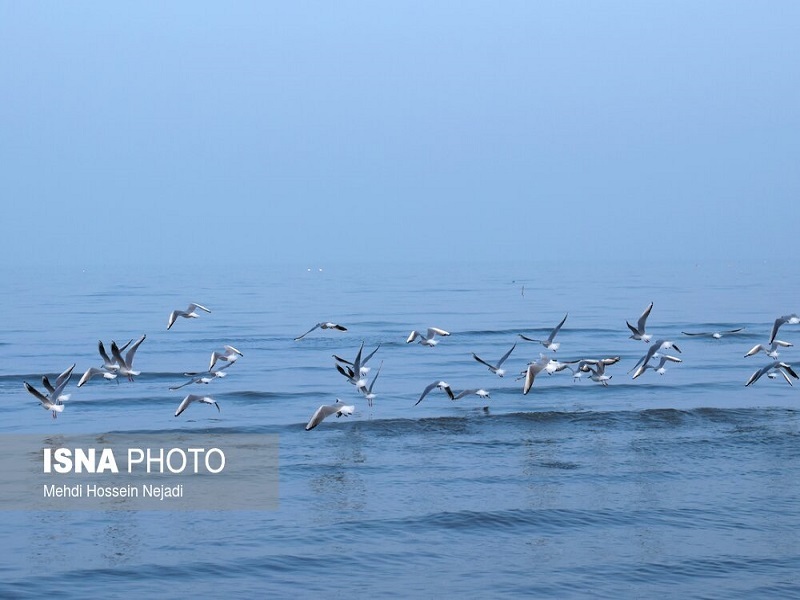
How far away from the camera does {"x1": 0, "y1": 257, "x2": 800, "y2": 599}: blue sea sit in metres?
13.2

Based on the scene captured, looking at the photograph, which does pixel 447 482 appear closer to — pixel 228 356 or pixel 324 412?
pixel 324 412

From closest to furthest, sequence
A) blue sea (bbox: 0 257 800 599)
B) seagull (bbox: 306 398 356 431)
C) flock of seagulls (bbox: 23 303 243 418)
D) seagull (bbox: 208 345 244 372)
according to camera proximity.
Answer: blue sea (bbox: 0 257 800 599)
seagull (bbox: 306 398 356 431)
flock of seagulls (bbox: 23 303 243 418)
seagull (bbox: 208 345 244 372)

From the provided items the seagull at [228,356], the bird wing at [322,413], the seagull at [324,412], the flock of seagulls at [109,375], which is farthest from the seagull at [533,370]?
the seagull at [228,356]

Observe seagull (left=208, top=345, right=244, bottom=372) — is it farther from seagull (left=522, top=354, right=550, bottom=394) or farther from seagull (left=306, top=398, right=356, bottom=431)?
seagull (left=522, top=354, right=550, bottom=394)

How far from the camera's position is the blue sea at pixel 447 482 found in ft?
43.4

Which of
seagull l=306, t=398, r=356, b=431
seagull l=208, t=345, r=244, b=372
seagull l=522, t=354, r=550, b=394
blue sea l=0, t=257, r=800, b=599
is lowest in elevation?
blue sea l=0, t=257, r=800, b=599

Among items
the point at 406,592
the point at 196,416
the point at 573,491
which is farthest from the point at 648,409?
the point at 406,592

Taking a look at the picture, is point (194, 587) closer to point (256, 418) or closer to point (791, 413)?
point (256, 418)

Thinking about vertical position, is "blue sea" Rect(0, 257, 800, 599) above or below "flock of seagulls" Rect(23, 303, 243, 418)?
below

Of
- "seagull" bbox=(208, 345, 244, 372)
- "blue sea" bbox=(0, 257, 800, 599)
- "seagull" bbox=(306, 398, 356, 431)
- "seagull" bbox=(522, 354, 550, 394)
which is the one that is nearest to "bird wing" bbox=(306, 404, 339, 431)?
"seagull" bbox=(306, 398, 356, 431)

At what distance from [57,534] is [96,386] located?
17151 millimetres

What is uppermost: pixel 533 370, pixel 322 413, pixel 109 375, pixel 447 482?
pixel 533 370

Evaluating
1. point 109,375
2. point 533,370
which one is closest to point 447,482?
point 533,370

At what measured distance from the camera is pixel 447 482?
1817cm
